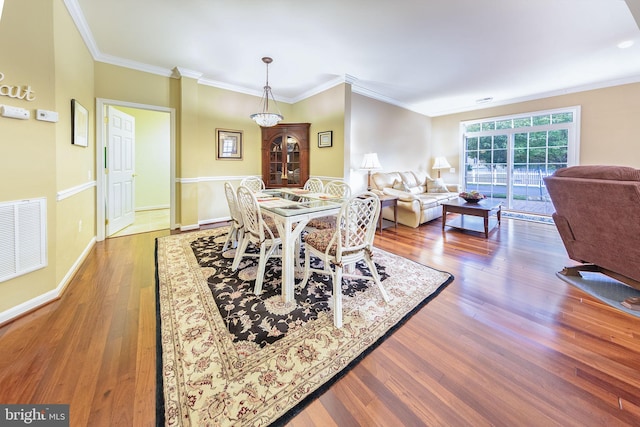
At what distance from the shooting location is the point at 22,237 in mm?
1908

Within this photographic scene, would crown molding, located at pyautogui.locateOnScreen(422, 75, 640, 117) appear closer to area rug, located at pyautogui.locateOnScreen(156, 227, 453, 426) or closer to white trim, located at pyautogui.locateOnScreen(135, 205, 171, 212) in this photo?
area rug, located at pyautogui.locateOnScreen(156, 227, 453, 426)

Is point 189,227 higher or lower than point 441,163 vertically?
lower

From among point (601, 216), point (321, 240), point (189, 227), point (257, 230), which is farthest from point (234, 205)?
point (601, 216)

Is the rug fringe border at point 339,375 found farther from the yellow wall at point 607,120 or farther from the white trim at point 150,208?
the white trim at point 150,208

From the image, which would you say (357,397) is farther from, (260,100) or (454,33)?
(260,100)

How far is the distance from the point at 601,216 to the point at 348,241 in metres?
2.16

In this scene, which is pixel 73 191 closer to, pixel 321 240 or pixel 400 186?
pixel 321 240

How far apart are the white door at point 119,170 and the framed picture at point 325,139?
344 cm

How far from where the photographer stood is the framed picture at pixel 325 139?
4773 millimetres

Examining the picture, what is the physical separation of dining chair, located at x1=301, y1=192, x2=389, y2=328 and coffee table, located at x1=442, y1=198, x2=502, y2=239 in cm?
284

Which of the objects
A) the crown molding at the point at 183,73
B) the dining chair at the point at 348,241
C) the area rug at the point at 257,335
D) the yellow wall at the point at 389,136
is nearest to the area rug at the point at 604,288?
the area rug at the point at 257,335

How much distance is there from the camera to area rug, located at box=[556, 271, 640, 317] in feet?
6.91

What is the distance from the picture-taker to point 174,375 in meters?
1.35

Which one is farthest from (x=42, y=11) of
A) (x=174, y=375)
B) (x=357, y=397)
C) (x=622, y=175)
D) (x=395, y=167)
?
(x=395, y=167)
